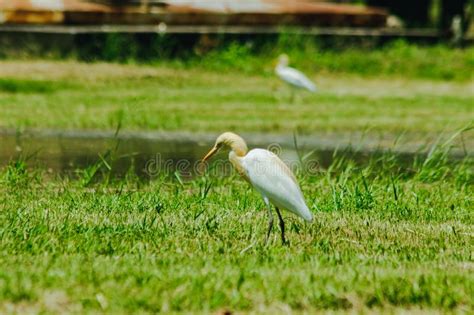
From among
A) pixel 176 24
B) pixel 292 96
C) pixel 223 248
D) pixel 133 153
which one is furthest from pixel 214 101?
pixel 223 248

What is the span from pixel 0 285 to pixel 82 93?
41.6 ft

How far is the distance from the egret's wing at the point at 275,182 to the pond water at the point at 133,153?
396cm

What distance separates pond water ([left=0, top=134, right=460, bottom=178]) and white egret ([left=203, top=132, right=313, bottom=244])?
3802 millimetres

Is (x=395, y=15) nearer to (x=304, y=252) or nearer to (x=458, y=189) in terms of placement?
(x=458, y=189)

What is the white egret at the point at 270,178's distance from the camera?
743 cm

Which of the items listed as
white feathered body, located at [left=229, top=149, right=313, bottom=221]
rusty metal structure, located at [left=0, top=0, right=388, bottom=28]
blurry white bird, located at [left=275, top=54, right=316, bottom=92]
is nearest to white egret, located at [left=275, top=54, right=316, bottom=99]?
blurry white bird, located at [left=275, top=54, right=316, bottom=92]

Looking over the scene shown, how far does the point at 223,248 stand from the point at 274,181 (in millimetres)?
505

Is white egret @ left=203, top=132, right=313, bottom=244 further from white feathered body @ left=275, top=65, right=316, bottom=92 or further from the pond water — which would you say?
white feathered body @ left=275, top=65, right=316, bottom=92

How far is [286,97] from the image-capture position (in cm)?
1955

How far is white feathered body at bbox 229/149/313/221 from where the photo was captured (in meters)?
7.42

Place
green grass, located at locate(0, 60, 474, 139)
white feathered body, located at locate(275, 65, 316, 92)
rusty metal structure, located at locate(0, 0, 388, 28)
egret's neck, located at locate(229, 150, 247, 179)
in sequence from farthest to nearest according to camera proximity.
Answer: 1. rusty metal structure, located at locate(0, 0, 388, 28)
2. white feathered body, located at locate(275, 65, 316, 92)
3. green grass, located at locate(0, 60, 474, 139)
4. egret's neck, located at locate(229, 150, 247, 179)

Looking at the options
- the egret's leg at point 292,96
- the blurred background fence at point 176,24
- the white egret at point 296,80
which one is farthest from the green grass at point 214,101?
the blurred background fence at point 176,24

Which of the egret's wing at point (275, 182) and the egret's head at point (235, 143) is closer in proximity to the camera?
the egret's wing at point (275, 182)

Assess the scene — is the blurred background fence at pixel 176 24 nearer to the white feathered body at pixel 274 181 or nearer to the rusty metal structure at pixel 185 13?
the rusty metal structure at pixel 185 13
